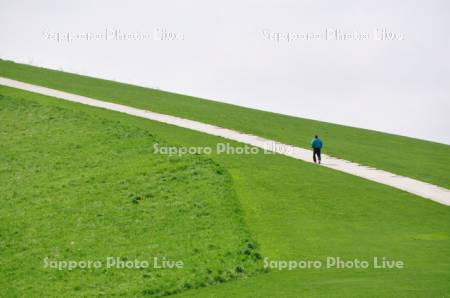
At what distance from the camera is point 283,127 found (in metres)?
60.1

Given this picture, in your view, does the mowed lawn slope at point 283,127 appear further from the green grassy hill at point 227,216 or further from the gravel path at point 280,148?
the gravel path at point 280,148

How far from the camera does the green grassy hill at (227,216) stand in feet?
104

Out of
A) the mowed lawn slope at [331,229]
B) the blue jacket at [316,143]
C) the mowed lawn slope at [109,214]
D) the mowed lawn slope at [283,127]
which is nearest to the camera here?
the mowed lawn slope at [331,229]

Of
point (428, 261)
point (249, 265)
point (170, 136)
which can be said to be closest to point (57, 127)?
point (170, 136)

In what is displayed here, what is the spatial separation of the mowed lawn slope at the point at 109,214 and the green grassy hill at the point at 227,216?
0.08m

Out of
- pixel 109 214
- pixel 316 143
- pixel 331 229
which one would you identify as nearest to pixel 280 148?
pixel 316 143

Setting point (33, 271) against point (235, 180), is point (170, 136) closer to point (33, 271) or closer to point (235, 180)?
point (235, 180)

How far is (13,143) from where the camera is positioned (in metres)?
54.9

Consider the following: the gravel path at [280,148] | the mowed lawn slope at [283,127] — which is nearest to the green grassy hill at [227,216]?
the mowed lawn slope at [283,127]

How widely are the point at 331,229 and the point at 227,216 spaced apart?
4.36 metres

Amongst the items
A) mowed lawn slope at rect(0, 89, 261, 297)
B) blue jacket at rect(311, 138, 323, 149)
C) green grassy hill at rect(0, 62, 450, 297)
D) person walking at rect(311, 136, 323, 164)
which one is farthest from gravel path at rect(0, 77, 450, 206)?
mowed lawn slope at rect(0, 89, 261, 297)

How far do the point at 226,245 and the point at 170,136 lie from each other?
18.2 metres

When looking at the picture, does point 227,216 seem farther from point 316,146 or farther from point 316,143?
point 316,146

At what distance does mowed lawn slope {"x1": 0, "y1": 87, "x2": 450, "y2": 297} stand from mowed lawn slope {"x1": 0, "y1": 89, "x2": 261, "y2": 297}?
960 mm
